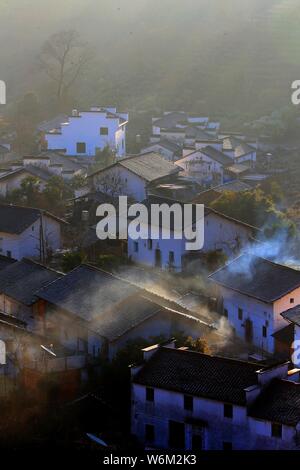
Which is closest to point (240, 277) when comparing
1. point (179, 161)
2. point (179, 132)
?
point (179, 161)

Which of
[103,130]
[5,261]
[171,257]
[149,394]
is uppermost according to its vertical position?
[103,130]

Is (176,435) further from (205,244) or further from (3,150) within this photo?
(3,150)

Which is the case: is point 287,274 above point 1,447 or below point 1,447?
above

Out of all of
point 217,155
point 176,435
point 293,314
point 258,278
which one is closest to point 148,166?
point 217,155

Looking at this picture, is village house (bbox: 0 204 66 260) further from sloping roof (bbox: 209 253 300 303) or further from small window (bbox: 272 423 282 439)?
small window (bbox: 272 423 282 439)

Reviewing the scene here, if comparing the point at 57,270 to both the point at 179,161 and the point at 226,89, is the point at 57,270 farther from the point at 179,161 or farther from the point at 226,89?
the point at 226,89

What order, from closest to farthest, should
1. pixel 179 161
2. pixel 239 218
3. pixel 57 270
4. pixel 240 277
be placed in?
pixel 240 277, pixel 57 270, pixel 239 218, pixel 179 161
